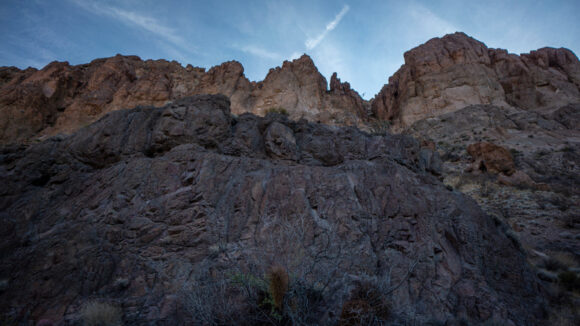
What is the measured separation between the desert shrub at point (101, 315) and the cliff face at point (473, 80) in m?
41.3

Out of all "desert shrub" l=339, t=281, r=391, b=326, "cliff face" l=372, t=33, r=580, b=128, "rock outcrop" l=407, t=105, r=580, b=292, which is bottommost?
"desert shrub" l=339, t=281, r=391, b=326

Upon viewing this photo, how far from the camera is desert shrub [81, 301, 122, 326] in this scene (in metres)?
4.53

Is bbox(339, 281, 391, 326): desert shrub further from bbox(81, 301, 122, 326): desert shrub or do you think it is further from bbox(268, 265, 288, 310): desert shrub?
bbox(81, 301, 122, 326): desert shrub

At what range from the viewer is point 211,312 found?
391cm

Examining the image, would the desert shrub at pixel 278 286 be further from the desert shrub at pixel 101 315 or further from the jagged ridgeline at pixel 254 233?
the desert shrub at pixel 101 315

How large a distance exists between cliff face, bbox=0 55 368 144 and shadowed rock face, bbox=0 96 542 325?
74.4 ft

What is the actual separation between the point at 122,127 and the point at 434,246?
32.9ft

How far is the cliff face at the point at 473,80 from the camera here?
37.2 m

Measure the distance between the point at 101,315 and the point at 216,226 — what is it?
258cm

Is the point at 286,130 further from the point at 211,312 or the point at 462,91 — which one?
the point at 462,91

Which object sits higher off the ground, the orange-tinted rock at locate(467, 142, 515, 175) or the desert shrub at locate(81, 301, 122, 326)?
the orange-tinted rock at locate(467, 142, 515, 175)

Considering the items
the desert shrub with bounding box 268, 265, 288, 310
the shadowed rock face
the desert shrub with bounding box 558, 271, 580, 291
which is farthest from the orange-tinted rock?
the desert shrub with bounding box 268, 265, 288, 310

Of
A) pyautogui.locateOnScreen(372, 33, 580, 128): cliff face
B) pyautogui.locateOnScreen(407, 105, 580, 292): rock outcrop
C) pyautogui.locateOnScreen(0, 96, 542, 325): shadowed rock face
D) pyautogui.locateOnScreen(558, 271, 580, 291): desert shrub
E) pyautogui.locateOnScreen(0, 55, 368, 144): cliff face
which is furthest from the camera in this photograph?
pyautogui.locateOnScreen(372, 33, 580, 128): cliff face

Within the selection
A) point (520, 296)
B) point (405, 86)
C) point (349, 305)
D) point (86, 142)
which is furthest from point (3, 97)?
point (405, 86)
